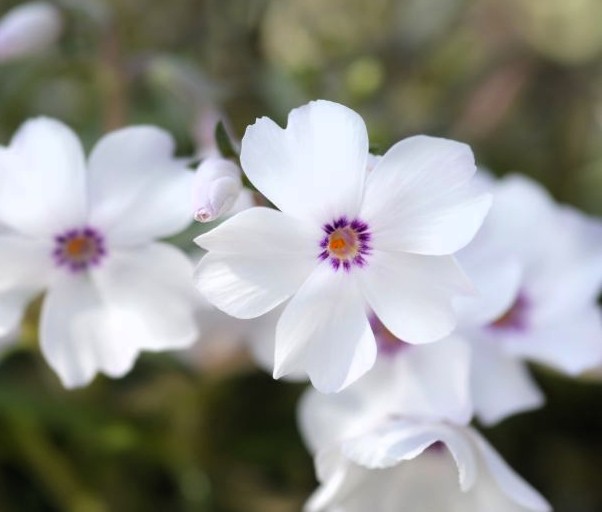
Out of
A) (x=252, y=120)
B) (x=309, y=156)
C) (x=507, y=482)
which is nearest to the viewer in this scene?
(x=309, y=156)

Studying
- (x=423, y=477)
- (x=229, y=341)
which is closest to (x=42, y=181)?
(x=229, y=341)

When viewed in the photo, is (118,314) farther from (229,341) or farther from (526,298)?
(526,298)

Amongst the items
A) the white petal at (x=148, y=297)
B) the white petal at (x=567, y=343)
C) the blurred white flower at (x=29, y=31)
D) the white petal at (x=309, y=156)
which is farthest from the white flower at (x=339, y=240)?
the blurred white flower at (x=29, y=31)

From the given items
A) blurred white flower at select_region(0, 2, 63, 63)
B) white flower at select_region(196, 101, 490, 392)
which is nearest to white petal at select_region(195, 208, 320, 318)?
white flower at select_region(196, 101, 490, 392)

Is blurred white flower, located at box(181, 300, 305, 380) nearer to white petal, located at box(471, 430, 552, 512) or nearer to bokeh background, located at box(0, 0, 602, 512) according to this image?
bokeh background, located at box(0, 0, 602, 512)

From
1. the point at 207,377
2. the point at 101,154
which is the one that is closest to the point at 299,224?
the point at 101,154

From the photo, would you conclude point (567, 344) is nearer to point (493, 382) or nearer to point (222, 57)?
point (493, 382)

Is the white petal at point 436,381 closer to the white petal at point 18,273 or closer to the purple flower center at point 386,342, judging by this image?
the purple flower center at point 386,342
